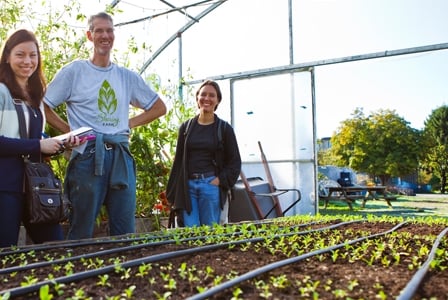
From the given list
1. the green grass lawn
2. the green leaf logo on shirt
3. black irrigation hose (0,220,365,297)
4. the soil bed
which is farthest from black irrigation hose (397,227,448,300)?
the green grass lawn

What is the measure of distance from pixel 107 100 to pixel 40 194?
625 millimetres

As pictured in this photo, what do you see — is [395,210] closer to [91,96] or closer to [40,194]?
[91,96]

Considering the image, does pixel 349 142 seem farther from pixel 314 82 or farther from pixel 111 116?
pixel 111 116

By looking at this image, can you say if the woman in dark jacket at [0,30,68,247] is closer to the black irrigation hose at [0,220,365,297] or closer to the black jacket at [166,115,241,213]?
the black irrigation hose at [0,220,365,297]

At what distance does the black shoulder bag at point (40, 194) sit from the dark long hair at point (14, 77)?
0.25ft

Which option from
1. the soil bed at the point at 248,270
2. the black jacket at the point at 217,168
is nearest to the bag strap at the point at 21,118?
Result: the soil bed at the point at 248,270

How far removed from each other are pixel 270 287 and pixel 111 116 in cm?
140

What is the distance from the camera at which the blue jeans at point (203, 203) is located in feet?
9.00

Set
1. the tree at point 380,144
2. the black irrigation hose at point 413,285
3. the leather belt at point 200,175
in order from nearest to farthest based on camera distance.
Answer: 1. the black irrigation hose at point 413,285
2. the leather belt at point 200,175
3. the tree at point 380,144

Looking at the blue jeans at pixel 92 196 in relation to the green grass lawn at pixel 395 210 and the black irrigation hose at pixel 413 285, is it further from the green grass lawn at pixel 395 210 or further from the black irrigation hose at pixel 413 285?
the green grass lawn at pixel 395 210

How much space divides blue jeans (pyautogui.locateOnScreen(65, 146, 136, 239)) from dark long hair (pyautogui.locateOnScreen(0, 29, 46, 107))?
34 centimetres

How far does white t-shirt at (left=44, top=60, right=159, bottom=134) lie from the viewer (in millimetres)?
2143

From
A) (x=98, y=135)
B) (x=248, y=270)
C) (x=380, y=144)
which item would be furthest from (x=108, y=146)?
(x=380, y=144)

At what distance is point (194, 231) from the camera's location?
2.02m
